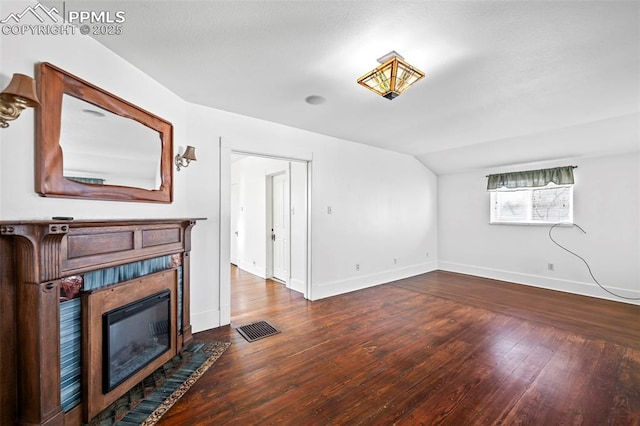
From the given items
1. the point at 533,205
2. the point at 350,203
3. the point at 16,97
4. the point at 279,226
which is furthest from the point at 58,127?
the point at 533,205

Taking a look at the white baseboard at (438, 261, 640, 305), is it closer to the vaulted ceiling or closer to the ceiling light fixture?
the vaulted ceiling

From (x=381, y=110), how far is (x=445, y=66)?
1052 millimetres

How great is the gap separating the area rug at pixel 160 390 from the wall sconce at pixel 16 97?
1837mm

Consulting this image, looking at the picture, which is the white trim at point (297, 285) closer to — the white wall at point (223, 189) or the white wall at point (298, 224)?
the white wall at point (298, 224)

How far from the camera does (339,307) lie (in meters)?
3.83

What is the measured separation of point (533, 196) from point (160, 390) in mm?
6263

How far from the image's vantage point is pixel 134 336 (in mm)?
2098

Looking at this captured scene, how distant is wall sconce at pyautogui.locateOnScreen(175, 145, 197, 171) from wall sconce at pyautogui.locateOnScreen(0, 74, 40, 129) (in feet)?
4.52

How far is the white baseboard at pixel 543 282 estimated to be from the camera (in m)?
4.17

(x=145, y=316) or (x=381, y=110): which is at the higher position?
(x=381, y=110)

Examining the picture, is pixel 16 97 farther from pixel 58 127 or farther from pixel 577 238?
pixel 577 238

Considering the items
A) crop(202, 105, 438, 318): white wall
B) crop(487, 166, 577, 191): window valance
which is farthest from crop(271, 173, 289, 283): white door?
crop(487, 166, 577, 191): window valance

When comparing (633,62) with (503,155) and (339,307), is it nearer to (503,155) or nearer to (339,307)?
(503,155)

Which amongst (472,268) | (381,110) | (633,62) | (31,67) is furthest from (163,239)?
(472,268)
